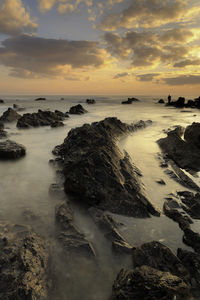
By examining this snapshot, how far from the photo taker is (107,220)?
152 inches

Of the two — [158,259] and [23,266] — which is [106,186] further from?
[23,266]

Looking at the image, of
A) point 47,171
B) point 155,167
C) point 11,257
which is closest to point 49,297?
point 11,257

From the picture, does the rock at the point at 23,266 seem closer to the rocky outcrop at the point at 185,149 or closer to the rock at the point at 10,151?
the rock at the point at 10,151

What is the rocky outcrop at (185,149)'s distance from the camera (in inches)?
298

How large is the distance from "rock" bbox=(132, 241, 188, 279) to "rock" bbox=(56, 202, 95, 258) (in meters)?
0.78

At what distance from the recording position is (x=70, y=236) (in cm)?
347

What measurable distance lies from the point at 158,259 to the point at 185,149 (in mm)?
6526

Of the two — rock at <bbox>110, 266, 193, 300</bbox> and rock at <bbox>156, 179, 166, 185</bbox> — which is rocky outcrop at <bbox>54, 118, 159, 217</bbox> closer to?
rock at <bbox>156, 179, 166, 185</bbox>

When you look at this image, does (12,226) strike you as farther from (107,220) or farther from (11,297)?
(107,220)

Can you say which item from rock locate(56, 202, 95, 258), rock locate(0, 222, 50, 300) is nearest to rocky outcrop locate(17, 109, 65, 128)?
rock locate(56, 202, 95, 258)

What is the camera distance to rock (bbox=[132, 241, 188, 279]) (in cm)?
282

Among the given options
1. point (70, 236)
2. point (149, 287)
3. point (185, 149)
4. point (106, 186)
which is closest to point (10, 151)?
point (106, 186)

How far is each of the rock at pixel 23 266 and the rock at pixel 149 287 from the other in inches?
40.6

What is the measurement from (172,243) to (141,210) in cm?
95
